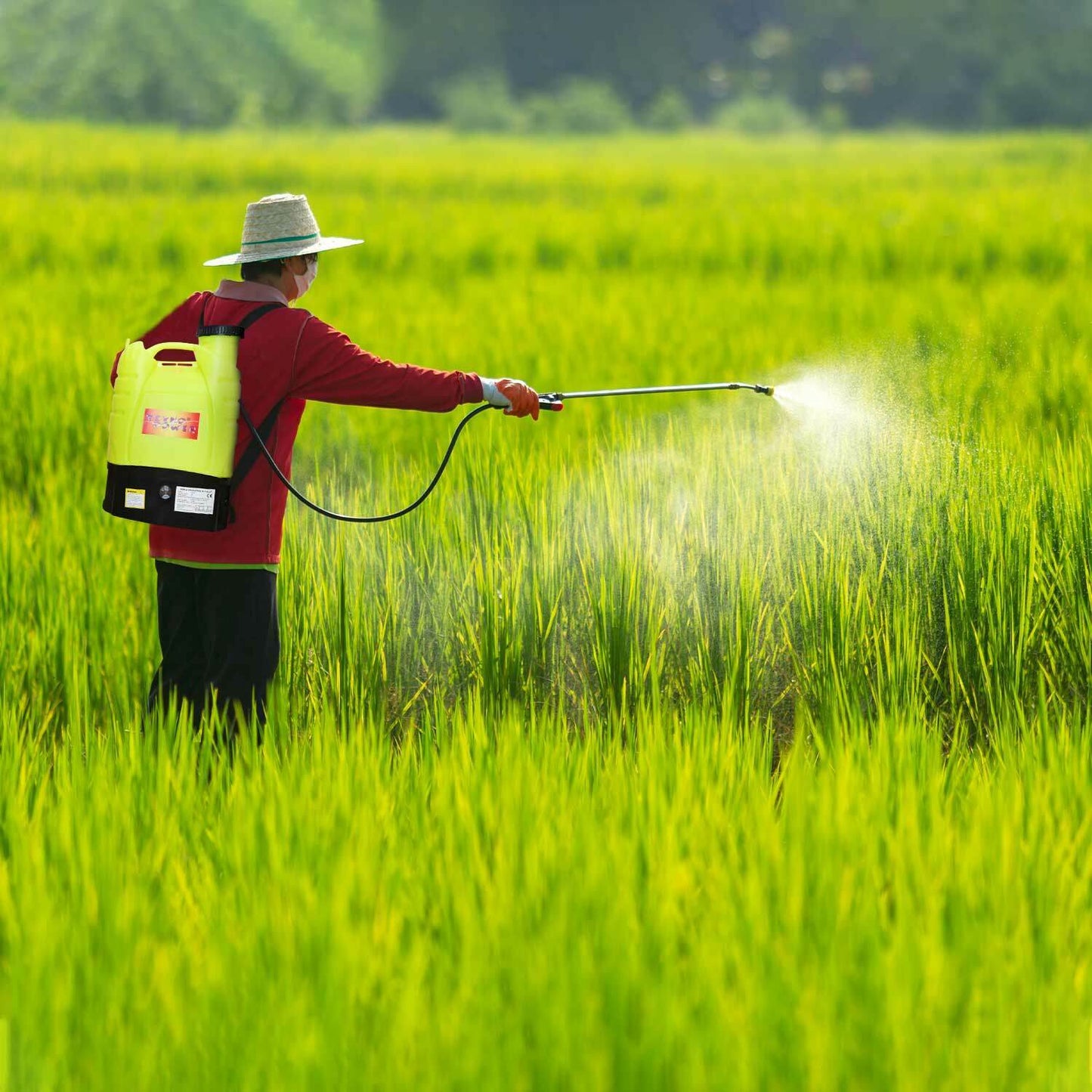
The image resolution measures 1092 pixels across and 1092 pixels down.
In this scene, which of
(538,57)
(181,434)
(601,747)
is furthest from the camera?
(538,57)

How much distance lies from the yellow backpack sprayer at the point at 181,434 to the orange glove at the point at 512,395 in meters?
0.46

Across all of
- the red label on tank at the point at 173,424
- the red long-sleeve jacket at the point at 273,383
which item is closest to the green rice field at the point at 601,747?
the red long-sleeve jacket at the point at 273,383

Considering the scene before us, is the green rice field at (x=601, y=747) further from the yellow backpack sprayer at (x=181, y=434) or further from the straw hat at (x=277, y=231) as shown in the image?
the straw hat at (x=277, y=231)

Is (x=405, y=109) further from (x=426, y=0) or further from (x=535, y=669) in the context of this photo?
(x=535, y=669)

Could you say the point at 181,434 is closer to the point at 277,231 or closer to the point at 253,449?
the point at 253,449

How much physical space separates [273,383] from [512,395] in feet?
1.43

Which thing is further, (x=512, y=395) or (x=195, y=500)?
(x=512, y=395)

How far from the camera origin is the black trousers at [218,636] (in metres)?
2.58

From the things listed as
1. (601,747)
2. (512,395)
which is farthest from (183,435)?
(601,747)

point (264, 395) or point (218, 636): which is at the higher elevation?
point (264, 395)

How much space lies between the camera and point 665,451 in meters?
3.79

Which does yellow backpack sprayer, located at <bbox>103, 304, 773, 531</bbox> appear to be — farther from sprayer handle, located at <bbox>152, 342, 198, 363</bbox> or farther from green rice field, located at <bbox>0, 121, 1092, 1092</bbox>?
green rice field, located at <bbox>0, 121, 1092, 1092</bbox>

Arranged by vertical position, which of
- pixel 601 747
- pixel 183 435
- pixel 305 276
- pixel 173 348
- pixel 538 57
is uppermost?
pixel 538 57

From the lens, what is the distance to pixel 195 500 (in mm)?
2434
